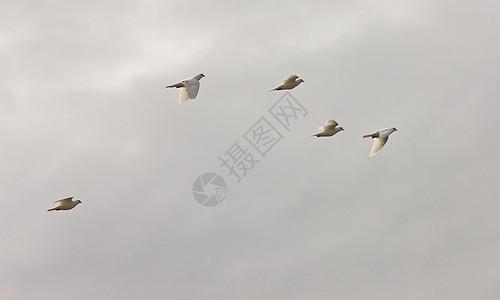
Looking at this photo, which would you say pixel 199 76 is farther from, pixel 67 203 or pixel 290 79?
pixel 67 203

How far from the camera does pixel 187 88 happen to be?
9719cm

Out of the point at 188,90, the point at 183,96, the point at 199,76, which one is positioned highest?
the point at 199,76

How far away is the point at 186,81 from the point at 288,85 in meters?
11.3

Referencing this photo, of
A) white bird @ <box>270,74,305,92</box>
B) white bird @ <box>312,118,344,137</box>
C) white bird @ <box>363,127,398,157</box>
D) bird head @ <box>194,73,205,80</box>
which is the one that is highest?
bird head @ <box>194,73,205,80</box>

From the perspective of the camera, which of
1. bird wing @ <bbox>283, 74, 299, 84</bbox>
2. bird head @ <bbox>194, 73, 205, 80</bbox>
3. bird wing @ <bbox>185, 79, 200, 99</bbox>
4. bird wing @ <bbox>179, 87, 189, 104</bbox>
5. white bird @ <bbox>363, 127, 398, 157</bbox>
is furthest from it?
white bird @ <bbox>363, 127, 398, 157</bbox>

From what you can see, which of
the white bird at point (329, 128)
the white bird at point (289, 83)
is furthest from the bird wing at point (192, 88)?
the white bird at point (329, 128)

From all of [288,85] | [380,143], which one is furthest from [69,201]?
[380,143]

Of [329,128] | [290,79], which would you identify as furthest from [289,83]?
[329,128]

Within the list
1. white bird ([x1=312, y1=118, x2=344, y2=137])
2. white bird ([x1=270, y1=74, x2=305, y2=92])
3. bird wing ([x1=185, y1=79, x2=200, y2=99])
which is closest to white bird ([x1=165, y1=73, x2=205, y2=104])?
bird wing ([x1=185, y1=79, x2=200, y2=99])

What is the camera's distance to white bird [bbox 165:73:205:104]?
317 ft

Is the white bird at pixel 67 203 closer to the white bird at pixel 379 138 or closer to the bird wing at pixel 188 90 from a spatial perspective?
the bird wing at pixel 188 90

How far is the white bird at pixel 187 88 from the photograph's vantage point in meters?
96.8

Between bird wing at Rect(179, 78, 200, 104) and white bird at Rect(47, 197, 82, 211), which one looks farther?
white bird at Rect(47, 197, 82, 211)

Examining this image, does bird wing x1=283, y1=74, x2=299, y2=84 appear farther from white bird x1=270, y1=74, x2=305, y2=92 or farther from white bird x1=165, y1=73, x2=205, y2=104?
white bird x1=165, y1=73, x2=205, y2=104
